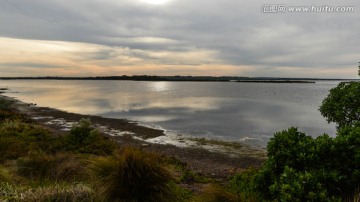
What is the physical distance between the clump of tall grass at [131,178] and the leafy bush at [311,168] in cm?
239

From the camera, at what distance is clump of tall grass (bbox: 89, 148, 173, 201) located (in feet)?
21.1

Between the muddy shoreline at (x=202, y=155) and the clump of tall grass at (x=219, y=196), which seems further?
the muddy shoreline at (x=202, y=155)

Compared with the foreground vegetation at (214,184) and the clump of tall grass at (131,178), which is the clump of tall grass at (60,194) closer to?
the foreground vegetation at (214,184)

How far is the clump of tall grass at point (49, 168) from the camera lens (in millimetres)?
8531

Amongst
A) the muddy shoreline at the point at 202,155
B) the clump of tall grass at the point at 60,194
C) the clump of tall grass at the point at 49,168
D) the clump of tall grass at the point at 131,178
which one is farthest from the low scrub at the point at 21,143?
the clump of tall grass at the point at 131,178

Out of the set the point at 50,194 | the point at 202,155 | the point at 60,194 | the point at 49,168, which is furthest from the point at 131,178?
the point at 202,155

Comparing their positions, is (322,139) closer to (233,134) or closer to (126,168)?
(126,168)

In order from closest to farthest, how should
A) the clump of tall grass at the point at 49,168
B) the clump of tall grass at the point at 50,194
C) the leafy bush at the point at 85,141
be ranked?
the clump of tall grass at the point at 50,194, the clump of tall grass at the point at 49,168, the leafy bush at the point at 85,141

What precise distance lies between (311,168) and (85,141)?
12.0m

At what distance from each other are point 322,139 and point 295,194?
4.91ft

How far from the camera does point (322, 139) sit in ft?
17.8

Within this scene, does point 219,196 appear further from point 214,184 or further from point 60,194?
point 60,194

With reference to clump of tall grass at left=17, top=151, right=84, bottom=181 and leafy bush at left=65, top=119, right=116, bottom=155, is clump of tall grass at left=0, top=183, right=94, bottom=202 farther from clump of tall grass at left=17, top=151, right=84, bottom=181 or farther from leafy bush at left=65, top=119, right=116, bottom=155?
leafy bush at left=65, top=119, right=116, bottom=155

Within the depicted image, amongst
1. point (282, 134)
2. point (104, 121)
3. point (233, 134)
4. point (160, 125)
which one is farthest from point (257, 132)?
point (282, 134)
